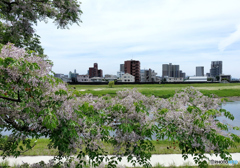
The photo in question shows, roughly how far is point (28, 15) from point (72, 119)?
5.82 m

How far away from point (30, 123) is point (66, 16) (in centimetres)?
666

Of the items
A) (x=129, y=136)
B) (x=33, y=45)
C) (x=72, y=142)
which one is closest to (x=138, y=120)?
(x=129, y=136)

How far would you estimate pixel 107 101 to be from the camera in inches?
168

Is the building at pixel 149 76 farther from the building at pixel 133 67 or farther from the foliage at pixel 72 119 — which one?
the foliage at pixel 72 119

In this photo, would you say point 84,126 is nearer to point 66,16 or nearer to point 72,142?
point 72,142

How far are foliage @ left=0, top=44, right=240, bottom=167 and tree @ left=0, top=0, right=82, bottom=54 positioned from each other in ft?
16.6

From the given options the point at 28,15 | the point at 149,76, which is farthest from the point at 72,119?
the point at 149,76

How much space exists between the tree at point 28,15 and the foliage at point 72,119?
5.07 meters

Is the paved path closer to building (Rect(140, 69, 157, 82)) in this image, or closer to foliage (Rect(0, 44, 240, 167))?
foliage (Rect(0, 44, 240, 167))

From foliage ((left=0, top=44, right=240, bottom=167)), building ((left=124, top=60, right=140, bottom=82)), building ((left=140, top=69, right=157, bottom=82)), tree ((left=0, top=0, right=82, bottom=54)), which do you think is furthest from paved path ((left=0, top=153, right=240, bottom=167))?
building ((left=124, top=60, right=140, bottom=82))

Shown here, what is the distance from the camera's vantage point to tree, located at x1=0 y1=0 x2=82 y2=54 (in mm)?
7301

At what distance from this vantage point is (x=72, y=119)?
10.8ft

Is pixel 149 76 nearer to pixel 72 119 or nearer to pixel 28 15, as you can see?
pixel 28 15

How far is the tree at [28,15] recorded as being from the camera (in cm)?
730
